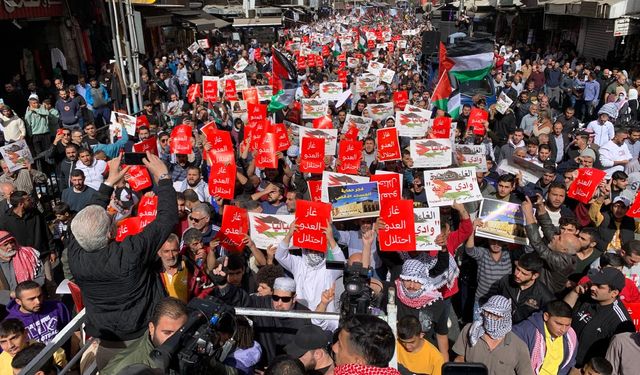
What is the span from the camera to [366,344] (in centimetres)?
289

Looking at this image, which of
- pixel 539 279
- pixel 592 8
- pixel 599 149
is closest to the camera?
pixel 539 279

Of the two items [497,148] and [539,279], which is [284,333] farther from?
[497,148]

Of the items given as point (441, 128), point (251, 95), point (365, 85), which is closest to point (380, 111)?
point (441, 128)

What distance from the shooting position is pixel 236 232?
19.9 ft

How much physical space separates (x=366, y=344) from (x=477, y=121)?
9.42 metres

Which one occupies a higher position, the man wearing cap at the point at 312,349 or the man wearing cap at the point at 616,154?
the man wearing cap at the point at 312,349

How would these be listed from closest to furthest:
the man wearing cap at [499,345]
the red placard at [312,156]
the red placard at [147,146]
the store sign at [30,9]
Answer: the man wearing cap at [499,345] < the red placard at [312,156] < the red placard at [147,146] < the store sign at [30,9]

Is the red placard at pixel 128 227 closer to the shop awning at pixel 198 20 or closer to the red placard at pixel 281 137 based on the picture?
the red placard at pixel 281 137

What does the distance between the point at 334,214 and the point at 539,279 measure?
7.13 feet

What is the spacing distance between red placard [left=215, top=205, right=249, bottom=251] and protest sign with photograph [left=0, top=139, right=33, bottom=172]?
3.87 meters

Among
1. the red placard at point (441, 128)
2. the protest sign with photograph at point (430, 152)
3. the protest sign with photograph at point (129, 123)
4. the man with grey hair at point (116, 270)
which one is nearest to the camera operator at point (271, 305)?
the man with grey hair at point (116, 270)

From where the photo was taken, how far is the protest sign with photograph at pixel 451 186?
6.77 m

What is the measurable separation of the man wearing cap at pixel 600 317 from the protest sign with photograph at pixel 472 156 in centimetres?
403

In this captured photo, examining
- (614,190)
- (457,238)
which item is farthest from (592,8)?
(457,238)
